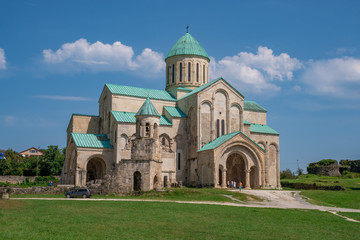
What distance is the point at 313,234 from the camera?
1491 centimetres

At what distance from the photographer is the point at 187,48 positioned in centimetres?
4822

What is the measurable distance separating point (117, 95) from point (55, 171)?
2285cm

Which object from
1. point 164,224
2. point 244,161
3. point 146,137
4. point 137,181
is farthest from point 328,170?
point 164,224

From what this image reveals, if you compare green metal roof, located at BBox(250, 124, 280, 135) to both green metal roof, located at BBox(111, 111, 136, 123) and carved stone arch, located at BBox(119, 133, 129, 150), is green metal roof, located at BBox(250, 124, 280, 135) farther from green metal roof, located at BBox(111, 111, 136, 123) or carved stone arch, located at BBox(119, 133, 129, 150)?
carved stone arch, located at BBox(119, 133, 129, 150)

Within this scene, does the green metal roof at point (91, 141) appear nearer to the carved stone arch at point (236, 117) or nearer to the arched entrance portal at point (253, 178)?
the carved stone arch at point (236, 117)

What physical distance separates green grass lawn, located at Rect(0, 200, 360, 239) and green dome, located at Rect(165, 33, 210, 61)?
2974 cm

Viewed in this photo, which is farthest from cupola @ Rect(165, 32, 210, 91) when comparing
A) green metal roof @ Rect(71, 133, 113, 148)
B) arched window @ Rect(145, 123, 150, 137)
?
arched window @ Rect(145, 123, 150, 137)

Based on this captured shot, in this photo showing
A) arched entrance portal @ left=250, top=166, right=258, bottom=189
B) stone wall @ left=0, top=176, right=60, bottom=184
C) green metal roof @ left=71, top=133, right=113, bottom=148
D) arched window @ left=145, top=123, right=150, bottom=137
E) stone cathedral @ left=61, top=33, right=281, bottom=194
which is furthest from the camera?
stone wall @ left=0, top=176, right=60, bottom=184

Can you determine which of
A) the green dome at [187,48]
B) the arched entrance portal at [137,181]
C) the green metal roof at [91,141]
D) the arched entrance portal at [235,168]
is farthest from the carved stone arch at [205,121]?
the green metal roof at [91,141]

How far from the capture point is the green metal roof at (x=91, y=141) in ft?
129

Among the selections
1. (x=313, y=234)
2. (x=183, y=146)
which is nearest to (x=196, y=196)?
(x=183, y=146)

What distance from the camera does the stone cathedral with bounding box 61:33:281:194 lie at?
35750 mm

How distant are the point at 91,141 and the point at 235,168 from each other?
15939 mm

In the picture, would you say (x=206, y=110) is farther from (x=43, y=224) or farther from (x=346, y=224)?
(x=43, y=224)
